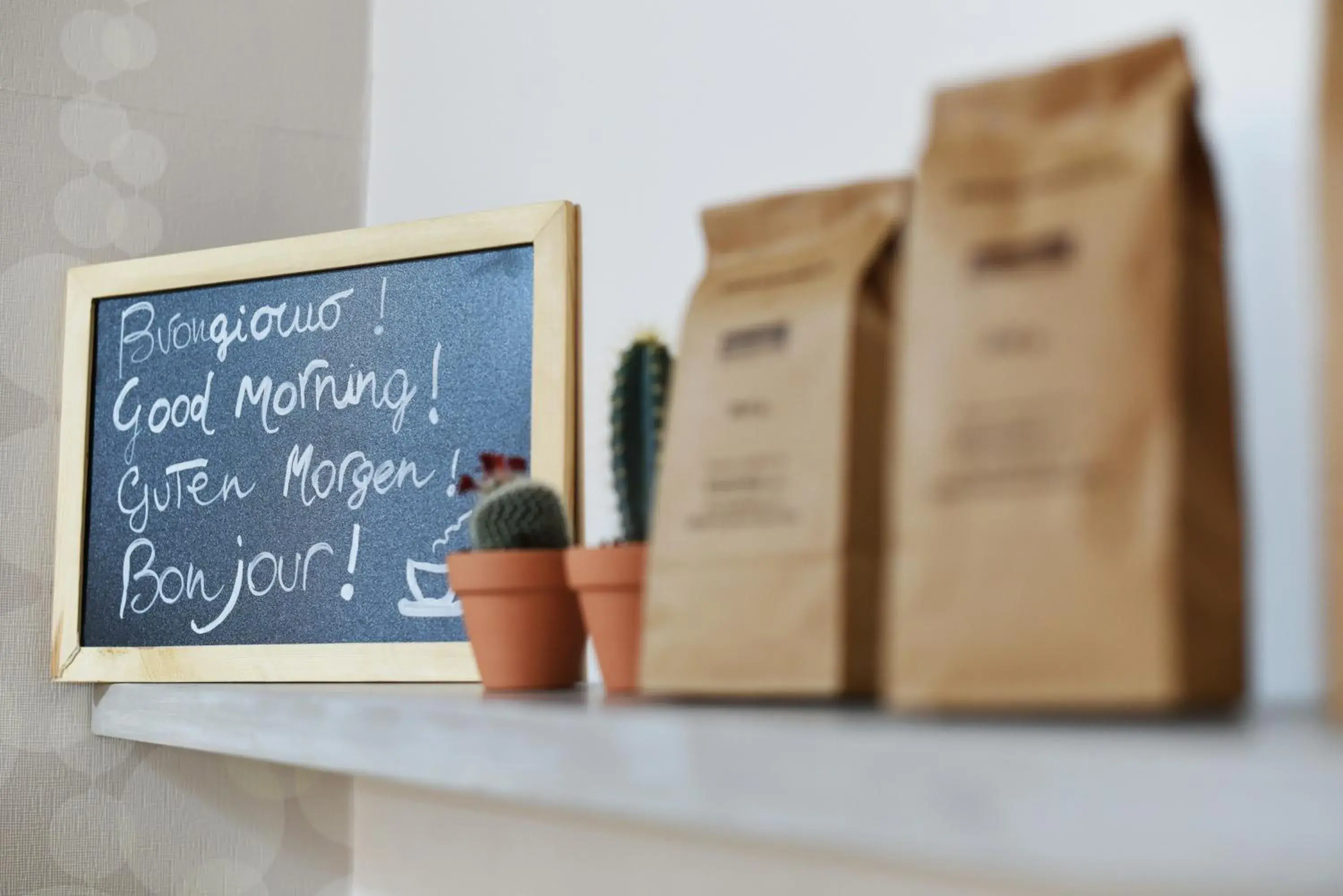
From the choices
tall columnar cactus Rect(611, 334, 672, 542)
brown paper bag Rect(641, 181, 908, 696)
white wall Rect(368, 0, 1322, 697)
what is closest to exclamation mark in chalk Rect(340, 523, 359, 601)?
white wall Rect(368, 0, 1322, 697)

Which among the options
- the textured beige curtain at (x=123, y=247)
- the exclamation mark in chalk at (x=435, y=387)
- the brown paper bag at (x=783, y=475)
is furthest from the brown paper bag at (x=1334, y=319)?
the textured beige curtain at (x=123, y=247)

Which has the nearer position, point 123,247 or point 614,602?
point 614,602

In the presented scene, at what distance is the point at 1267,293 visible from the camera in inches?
27.5

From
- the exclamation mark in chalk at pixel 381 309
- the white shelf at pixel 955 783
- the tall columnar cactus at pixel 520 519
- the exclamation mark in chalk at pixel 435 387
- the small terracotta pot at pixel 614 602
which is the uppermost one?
the exclamation mark in chalk at pixel 381 309

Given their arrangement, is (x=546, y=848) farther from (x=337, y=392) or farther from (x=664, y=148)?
(x=664, y=148)

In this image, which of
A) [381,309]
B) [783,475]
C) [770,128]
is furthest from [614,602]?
[381,309]

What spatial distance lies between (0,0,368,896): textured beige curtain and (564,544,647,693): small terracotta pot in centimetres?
73

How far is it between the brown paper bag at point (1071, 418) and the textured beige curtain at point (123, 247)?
1095 mm

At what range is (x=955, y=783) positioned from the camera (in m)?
0.46

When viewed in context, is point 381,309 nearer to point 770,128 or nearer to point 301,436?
point 301,436

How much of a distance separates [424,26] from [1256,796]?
4.58 feet

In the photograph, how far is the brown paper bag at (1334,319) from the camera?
0.47 meters

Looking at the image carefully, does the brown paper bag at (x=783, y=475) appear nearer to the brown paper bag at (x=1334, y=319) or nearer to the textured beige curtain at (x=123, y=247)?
the brown paper bag at (x=1334, y=319)

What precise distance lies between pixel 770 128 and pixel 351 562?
64cm
